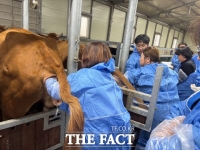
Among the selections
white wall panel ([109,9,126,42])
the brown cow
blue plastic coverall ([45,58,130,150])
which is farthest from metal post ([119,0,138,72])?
white wall panel ([109,9,126,42])

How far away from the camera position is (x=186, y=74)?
2.25 m

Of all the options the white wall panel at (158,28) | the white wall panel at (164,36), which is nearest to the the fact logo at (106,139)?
the white wall panel at (158,28)

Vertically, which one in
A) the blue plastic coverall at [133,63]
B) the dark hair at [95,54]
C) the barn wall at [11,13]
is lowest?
the blue plastic coverall at [133,63]

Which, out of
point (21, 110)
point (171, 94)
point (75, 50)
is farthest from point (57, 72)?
point (171, 94)

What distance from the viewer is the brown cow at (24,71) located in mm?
978

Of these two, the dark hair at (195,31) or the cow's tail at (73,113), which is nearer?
the dark hair at (195,31)

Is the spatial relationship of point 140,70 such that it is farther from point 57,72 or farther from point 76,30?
point 57,72

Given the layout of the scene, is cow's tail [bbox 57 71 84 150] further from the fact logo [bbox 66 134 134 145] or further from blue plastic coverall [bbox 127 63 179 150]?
blue plastic coverall [bbox 127 63 179 150]

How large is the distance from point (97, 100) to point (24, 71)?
0.48m

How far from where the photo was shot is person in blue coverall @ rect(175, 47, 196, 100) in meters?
2.10

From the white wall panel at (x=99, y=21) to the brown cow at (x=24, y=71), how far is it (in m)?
4.74

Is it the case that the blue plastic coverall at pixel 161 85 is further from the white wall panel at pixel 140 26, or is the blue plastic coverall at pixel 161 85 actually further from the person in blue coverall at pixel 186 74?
the white wall panel at pixel 140 26

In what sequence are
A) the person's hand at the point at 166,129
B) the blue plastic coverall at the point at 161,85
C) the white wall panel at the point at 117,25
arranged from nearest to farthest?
the person's hand at the point at 166,129
the blue plastic coverall at the point at 161,85
the white wall panel at the point at 117,25

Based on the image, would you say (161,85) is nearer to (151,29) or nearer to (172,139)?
(172,139)
